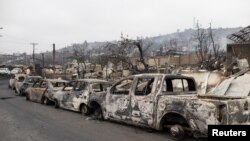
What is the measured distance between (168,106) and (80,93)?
597 centimetres

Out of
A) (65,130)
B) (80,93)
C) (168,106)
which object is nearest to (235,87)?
(168,106)

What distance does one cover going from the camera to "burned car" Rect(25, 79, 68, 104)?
19.0 meters

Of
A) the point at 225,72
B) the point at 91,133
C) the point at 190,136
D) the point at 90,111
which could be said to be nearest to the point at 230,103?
the point at 190,136

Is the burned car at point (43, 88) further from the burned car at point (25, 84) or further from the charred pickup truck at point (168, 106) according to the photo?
the charred pickup truck at point (168, 106)

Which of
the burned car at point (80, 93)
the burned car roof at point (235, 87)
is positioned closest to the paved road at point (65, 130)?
the burned car at point (80, 93)

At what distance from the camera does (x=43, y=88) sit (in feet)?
65.9

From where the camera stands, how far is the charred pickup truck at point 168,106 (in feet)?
28.3

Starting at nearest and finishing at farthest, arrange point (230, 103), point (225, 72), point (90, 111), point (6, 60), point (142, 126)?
point (230, 103) → point (142, 126) → point (90, 111) → point (225, 72) → point (6, 60)

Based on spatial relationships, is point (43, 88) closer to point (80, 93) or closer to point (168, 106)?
point (80, 93)

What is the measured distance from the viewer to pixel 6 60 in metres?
165

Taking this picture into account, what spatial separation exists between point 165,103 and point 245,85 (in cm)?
245

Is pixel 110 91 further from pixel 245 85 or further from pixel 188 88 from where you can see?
pixel 245 85

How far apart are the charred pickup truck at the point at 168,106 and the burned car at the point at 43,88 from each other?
5.57m

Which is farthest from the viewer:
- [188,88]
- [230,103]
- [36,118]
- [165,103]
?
[36,118]
